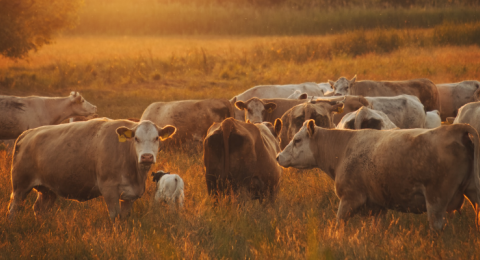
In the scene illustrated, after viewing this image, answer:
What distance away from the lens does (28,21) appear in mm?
22172

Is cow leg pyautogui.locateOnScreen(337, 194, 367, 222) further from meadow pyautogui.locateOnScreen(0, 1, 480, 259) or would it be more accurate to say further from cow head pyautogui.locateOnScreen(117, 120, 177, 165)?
cow head pyautogui.locateOnScreen(117, 120, 177, 165)

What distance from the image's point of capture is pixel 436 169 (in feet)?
15.6

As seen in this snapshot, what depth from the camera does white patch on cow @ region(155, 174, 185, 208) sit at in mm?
6625

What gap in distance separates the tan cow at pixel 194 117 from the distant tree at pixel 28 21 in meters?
12.4

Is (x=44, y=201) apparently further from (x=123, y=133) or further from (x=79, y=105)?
(x=79, y=105)

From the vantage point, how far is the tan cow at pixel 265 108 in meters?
10.8

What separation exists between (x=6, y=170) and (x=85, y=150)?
9.93 ft

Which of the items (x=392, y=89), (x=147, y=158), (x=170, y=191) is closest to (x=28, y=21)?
(x=392, y=89)

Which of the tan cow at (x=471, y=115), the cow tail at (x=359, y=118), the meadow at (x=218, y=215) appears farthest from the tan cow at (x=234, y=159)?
the tan cow at (x=471, y=115)

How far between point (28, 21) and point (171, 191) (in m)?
18.4

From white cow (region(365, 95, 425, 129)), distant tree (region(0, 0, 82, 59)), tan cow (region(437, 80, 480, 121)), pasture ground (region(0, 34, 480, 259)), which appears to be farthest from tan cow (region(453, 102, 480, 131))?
distant tree (region(0, 0, 82, 59))

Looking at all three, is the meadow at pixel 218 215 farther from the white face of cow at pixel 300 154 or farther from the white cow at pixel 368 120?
the white cow at pixel 368 120

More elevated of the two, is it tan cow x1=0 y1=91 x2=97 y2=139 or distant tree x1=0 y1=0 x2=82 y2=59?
distant tree x1=0 y1=0 x2=82 y2=59

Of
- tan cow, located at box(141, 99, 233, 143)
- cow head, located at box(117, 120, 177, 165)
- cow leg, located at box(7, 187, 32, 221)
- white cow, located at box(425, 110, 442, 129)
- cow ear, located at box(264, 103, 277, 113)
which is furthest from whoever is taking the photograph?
white cow, located at box(425, 110, 442, 129)
